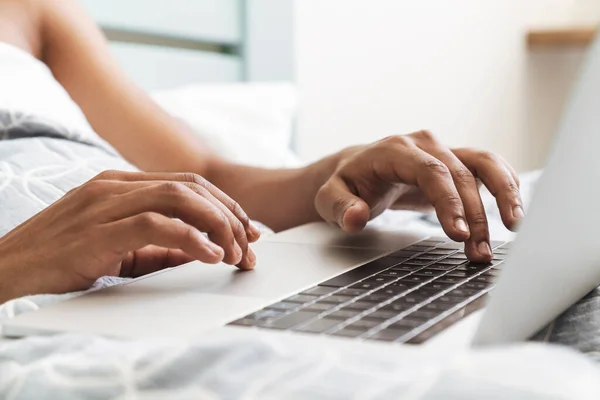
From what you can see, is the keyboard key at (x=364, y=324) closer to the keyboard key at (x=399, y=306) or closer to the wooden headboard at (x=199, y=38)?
the keyboard key at (x=399, y=306)

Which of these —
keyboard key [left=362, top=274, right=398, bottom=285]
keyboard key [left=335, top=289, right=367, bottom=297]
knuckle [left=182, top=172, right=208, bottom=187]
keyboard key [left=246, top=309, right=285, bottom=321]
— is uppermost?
knuckle [left=182, top=172, right=208, bottom=187]

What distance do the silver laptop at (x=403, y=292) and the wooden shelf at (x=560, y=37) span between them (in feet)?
8.71

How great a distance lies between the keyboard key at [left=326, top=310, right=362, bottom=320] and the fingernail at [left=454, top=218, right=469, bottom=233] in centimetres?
25

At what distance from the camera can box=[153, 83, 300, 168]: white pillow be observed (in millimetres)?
1462

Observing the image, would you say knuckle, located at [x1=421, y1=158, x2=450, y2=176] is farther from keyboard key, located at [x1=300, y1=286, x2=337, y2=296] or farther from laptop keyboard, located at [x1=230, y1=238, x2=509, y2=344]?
keyboard key, located at [x1=300, y1=286, x2=337, y2=296]

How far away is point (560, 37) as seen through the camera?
10.3 feet

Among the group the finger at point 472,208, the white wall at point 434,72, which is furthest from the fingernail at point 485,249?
the white wall at point 434,72

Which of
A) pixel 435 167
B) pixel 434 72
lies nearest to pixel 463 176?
pixel 435 167

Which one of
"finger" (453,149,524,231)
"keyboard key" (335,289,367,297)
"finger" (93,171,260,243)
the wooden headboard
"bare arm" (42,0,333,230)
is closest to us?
"keyboard key" (335,289,367,297)

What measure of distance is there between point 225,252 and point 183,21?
4.38 ft

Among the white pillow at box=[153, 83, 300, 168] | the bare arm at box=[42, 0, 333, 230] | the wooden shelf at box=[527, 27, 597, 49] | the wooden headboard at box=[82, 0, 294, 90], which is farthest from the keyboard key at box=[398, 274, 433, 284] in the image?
the wooden shelf at box=[527, 27, 597, 49]

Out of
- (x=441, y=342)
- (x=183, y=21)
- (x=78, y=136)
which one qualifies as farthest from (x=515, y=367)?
(x=183, y=21)

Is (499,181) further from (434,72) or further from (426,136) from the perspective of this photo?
(434,72)

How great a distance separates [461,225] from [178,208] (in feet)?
0.85
